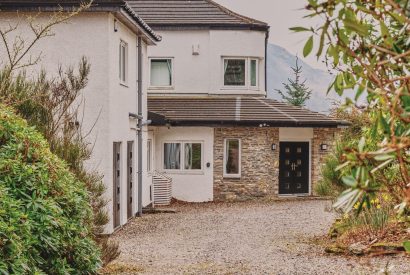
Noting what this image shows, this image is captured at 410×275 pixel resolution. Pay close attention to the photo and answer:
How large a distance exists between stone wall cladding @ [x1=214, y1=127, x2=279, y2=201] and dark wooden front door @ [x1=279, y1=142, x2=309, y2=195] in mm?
1522

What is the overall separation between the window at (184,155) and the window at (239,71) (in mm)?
Result: 3352

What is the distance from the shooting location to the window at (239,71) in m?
29.6

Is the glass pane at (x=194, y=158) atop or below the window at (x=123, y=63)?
below

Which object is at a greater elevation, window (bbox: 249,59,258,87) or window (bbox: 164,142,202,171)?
window (bbox: 249,59,258,87)

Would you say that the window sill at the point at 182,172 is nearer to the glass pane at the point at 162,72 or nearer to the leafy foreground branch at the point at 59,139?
the glass pane at the point at 162,72

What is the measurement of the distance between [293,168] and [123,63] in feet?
38.2

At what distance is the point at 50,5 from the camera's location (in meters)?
17.0

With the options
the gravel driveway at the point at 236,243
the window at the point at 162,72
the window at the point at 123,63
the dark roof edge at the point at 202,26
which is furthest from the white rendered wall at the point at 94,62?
the dark roof edge at the point at 202,26

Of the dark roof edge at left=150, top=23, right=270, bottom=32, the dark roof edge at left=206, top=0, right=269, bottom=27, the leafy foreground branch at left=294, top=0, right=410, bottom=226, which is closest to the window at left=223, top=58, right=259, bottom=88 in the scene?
the dark roof edge at left=150, top=23, right=270, bottom=32

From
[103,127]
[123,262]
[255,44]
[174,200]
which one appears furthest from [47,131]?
[255,44]

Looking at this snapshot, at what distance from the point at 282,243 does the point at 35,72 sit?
6951 mm

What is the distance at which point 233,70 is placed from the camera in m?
29.7

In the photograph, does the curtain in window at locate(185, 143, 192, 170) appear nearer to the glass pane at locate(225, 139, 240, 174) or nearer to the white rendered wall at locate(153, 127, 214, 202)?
the white rendered wall at locate(153, 127, 214, 202)

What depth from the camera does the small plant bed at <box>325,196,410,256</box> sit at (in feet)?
43.8
